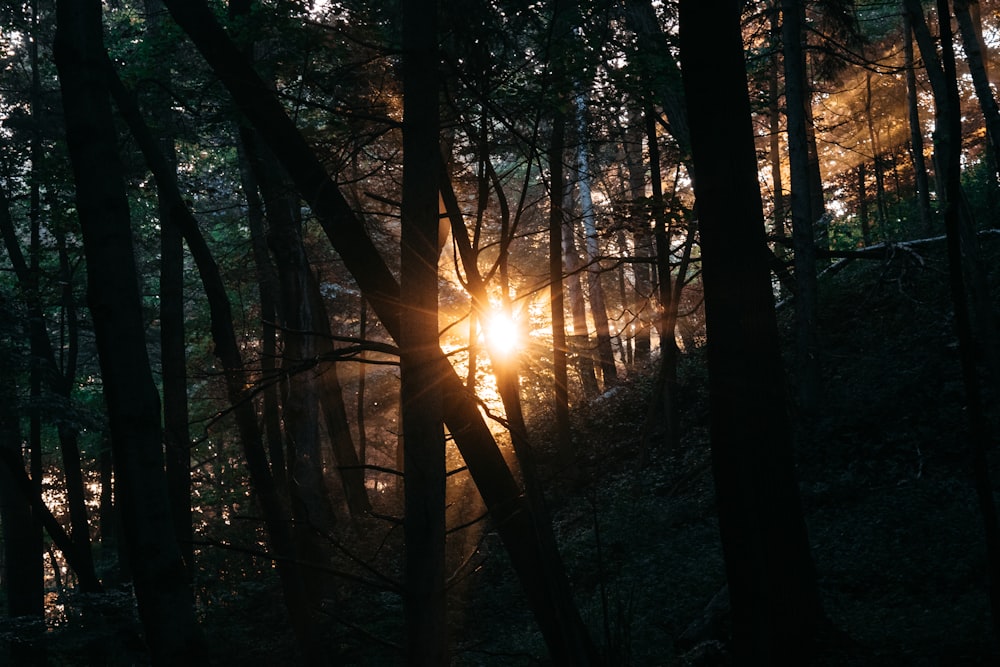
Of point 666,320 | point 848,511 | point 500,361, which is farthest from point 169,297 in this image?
point 848,511

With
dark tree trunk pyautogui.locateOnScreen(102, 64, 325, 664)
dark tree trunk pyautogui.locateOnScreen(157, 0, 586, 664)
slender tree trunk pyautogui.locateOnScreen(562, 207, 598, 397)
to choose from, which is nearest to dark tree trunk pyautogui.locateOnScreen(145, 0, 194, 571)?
dark tree trunk pyautogui.locateOnScreen(102, 64, 325, 664)

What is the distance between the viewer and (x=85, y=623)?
984 centimetres

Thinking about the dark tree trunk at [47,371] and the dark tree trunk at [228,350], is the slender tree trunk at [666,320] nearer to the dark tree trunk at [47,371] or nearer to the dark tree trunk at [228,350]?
the dark tree trunk at [228,350]

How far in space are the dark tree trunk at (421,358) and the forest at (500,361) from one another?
0.02 meters

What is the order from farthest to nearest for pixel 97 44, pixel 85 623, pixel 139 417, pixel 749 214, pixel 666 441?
pixel 666 441 → pixel 85 623 → pixel 749 214 → pixel 97 44 → pixel 139 417

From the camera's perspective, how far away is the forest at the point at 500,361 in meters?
4.65

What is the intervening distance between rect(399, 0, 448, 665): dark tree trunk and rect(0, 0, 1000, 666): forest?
0.02 meters

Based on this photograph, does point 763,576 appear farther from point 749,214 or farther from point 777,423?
point 749,214

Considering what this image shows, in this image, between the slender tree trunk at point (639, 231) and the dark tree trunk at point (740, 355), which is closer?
the dark tree trunk at point (740, 355)

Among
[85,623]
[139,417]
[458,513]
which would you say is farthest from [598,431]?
[139,417]

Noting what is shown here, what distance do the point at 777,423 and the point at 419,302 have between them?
2.86 meters

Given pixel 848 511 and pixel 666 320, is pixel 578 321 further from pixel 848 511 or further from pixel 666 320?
pixel 848 511

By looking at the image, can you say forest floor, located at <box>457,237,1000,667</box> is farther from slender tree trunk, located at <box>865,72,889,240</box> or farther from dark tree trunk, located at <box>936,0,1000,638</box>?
slender tree trunk, located at <box>865,72,889,240</box>

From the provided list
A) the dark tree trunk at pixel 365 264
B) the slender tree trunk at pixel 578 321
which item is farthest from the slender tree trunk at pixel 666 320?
the slender tree trunk at pixel 578 321
